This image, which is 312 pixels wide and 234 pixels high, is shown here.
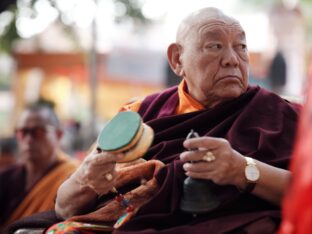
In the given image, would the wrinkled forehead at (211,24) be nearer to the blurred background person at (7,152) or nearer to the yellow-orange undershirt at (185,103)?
the yellow-orange undershirt at (185,103)

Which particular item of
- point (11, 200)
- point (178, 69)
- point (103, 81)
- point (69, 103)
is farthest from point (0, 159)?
point (69, 103)

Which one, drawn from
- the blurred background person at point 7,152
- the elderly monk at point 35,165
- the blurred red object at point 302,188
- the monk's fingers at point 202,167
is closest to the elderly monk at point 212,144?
the monk's fingers at point 202,167

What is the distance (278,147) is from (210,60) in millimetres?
417

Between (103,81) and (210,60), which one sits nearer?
(210,60)

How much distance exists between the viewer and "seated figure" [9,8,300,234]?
170 cm

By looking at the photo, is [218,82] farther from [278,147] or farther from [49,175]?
[49,175]

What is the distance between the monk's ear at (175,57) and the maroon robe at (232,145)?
11 centimetres

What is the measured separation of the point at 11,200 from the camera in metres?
3.90

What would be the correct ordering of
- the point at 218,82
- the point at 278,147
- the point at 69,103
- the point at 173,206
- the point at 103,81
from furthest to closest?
the point at 69,103 → the point at 103,81 → the point at 218,82 → the point at 278,147 → the point at 173,206

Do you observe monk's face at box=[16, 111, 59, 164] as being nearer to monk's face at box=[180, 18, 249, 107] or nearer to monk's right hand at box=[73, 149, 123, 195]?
monk's face at box=[180, 18, 249, 107]

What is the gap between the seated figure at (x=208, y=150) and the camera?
66.8 inches

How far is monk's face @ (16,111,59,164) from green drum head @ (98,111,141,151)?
7.39ft

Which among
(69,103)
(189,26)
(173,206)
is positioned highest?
(189,26)

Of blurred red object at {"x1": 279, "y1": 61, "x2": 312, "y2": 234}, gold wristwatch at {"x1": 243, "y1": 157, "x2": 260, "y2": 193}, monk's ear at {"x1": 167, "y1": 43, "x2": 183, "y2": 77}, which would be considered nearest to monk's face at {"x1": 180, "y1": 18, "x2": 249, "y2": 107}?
monk's ear at {"x1": 167, "y1": 43, "x2": 183, "y2": 77}
